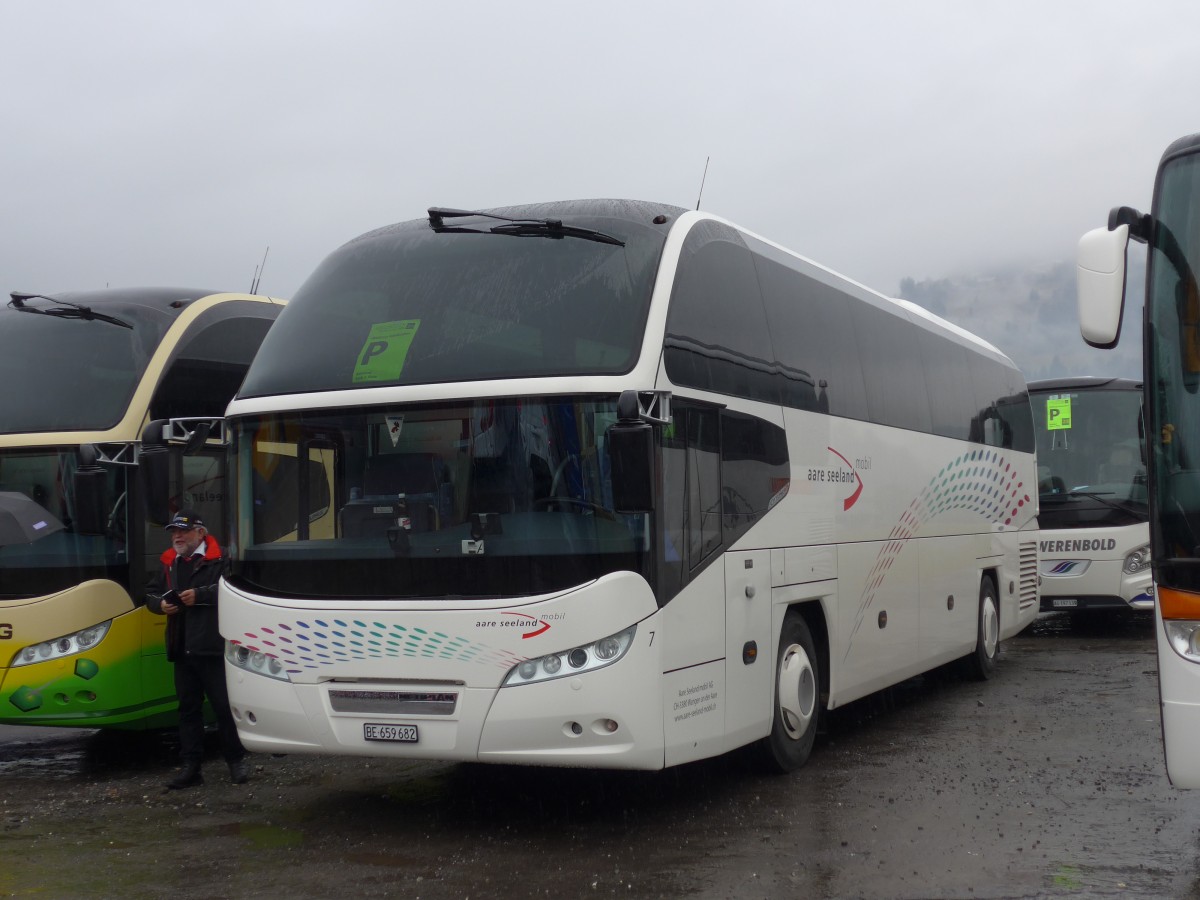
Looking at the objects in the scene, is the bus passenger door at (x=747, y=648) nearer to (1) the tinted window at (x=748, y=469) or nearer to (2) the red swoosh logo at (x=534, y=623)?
(1) the tinted window at (x=748, y=469)

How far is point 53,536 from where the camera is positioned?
9789mm

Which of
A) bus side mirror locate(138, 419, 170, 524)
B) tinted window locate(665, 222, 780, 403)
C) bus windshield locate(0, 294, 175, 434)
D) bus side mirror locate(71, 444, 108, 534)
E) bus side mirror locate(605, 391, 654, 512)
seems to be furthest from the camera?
bus windshield locate(0, 294, 175, 434)

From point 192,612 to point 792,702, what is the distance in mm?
3988

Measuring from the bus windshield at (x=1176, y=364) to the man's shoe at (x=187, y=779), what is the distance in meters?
6.26

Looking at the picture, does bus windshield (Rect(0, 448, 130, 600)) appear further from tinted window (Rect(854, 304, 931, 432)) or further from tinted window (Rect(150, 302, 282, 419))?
tinted window (Rect(854, 304, 931, 432))

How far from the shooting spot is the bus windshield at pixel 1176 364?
19.9 feet

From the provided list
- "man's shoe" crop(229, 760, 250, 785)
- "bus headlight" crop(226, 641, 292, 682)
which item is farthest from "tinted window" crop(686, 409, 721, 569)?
"man's shoe" crop(229, 760, 250, 785)

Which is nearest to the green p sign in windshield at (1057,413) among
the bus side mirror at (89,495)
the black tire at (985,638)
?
the black tire at (985,638)

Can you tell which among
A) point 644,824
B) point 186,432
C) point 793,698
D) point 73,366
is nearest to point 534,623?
point 644,824

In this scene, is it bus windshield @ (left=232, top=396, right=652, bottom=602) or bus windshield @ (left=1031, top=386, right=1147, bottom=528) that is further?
bus windshield @ (left=1031, top=386, right=1147, bottom=528)

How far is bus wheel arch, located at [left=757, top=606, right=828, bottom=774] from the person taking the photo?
899 centimetres

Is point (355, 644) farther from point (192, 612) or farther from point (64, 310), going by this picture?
point (64, 310)

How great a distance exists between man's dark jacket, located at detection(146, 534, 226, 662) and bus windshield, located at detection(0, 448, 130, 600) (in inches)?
26.2

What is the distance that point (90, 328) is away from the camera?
34.6 ft
